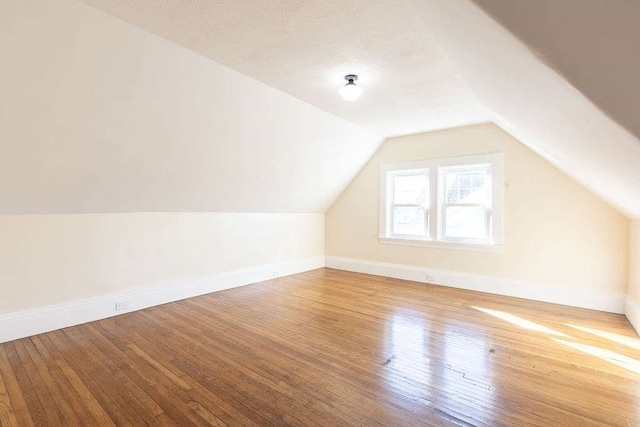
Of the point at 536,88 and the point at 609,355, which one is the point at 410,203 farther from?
the point at 536,88

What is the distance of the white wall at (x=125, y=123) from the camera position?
6.89 feet

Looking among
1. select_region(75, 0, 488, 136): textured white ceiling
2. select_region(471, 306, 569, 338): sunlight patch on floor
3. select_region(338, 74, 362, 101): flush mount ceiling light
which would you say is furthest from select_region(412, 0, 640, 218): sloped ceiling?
select_region(471, 306, 569, 338): sunlight patch on floor

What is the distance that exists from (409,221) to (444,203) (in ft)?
2.33

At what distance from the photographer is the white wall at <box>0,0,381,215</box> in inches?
82.7

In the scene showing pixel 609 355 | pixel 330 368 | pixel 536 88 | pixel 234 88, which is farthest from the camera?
pixel 234 88

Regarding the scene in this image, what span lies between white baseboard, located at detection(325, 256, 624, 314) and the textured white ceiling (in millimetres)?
A: 2598

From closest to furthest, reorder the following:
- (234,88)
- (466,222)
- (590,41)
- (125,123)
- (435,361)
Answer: (590,41) < (435,361) < (125,123) < (234,88) < (466,222)

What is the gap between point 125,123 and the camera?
9.09 feet

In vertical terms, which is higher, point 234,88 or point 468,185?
point 234,88

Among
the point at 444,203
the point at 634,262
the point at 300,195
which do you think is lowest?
the point at 634,262

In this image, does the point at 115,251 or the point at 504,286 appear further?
the point at 504,286

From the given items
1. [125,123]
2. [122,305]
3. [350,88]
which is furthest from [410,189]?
[122,305]

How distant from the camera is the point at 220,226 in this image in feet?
15.4

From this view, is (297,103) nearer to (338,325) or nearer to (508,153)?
(338,325)
